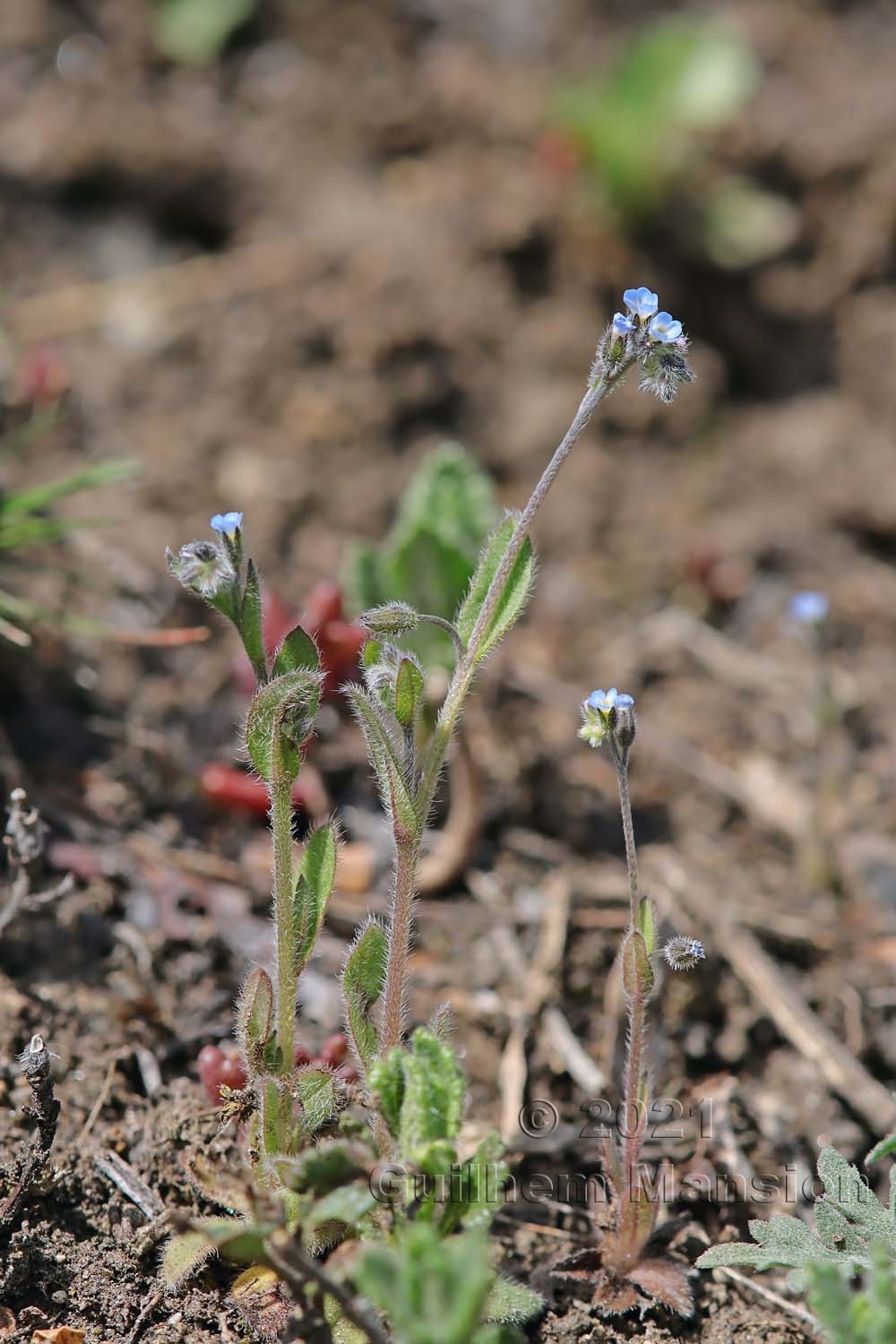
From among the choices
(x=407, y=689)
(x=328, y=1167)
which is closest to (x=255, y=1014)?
(x=328, y=1167)

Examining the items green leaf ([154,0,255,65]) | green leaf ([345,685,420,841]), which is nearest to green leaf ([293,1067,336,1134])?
green leaf ([345,685,420,841])

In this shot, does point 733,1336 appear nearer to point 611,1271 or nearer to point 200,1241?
point 611,1271

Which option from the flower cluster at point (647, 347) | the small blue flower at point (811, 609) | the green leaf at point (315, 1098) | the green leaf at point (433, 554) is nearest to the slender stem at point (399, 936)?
the green leaf at point (315, 1098)

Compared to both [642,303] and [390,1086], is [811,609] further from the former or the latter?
[390,1086]

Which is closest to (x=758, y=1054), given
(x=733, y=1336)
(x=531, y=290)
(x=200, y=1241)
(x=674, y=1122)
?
(x=674, y=1122)

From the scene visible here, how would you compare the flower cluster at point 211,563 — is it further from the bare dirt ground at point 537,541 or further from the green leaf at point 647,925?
the bare dirt ground at point 537,541

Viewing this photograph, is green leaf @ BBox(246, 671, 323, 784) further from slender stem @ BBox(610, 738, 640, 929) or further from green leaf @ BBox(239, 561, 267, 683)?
slender stem @ BBox(610, 738, 640, 929)

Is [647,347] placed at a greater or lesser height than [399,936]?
greater

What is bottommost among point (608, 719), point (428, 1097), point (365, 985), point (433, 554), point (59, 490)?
point (428, 1097)
